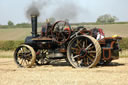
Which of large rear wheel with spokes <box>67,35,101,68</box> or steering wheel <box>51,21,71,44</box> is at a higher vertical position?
steering wheel <box>51,21,71,44</box>

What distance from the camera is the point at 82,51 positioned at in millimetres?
9523

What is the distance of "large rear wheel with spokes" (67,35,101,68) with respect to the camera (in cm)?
947

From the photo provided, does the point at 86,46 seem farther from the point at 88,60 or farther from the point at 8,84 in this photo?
the point at 8,84

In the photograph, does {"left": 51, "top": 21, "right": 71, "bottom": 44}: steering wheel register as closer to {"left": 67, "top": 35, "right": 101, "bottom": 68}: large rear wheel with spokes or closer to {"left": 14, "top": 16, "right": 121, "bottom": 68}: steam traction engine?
{"left": 14, "top": 16, "right": 121, "bottom": 68}: steam traction engine

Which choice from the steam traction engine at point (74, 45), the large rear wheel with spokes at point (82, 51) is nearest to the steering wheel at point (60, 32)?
the steam traction engine at point (74, 45)

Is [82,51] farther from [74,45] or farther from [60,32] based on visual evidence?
[60,32]

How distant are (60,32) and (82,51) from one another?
4.92 feet

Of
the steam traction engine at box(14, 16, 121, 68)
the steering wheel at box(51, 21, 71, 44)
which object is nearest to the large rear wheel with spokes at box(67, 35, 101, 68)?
the steam traction engine at box(14, 16, 121, 68)

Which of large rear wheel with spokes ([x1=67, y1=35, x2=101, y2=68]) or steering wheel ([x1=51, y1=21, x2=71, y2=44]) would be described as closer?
large rear wheel with spokes ([x1=67, y1=35, x2=101, y2=68])

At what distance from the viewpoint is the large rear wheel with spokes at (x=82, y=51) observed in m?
9.47

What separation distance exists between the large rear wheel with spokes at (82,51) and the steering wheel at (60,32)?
0.52 metres

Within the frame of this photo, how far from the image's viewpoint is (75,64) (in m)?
9.83

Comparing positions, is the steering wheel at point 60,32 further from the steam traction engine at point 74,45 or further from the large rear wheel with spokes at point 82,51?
the large rear wheel with spokes at point 82,51

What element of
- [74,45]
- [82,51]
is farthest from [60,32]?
[82,51]
